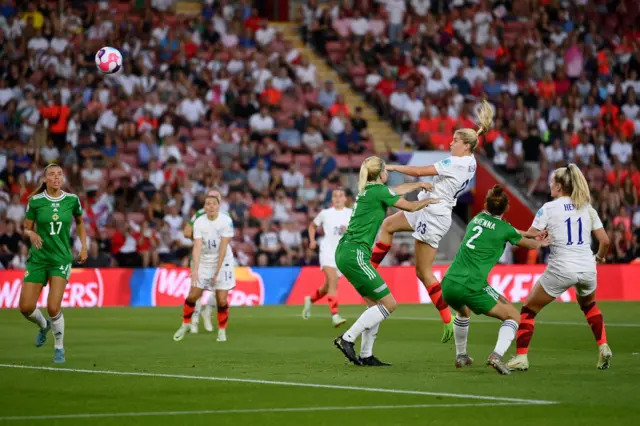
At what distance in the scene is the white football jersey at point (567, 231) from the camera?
12.6 meters

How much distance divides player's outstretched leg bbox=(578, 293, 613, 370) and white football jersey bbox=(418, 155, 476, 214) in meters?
2.21

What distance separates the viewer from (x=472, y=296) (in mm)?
12367

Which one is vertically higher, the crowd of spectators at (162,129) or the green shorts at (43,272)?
the crowd of spectators at (162,129)

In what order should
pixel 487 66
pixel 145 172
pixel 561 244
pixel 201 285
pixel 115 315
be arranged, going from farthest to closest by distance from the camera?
pixel 487 66
pixel 145 172
pixel 115 315
pixel 201 285
pixel 561 244

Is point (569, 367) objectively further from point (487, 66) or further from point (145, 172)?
point (487, 66)

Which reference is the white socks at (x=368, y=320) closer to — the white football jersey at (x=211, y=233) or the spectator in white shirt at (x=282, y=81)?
the white football jersey at (x=211, y=233)

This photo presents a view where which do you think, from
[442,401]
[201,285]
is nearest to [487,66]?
[201,285]

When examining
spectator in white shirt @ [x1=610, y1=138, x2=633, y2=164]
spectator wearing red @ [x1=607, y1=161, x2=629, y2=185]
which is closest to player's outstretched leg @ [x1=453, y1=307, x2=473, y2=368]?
spectator wearing red @ [x1=607, y1=161, x2=629, y2=185]

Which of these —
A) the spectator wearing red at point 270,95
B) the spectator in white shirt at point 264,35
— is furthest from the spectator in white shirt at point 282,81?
the spectator in white shirt at point 264,35

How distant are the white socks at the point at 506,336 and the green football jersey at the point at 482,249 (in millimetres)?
480

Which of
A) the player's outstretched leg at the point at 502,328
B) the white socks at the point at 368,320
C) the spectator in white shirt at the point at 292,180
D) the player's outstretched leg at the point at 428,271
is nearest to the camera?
the player's outstretched leg at the point at 502,328

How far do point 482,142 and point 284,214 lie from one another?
6747 millimetres

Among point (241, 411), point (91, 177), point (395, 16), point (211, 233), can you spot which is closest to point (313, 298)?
point (211, 233)

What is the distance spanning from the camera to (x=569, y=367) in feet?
43.0
